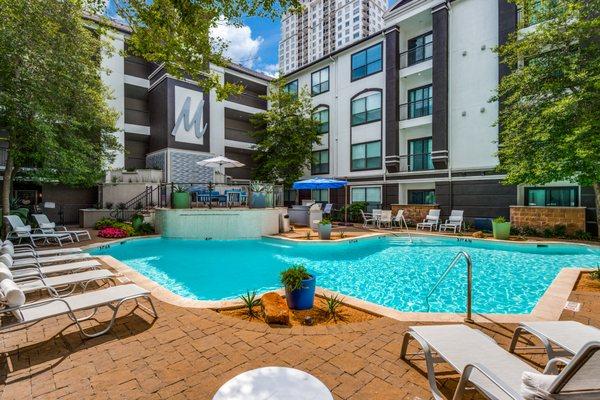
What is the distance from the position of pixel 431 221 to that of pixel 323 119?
40.2ft

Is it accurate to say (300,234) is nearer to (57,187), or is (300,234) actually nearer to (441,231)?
(441,231)

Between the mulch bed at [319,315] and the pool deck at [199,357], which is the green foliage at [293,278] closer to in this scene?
the mulch bed at [319,315]

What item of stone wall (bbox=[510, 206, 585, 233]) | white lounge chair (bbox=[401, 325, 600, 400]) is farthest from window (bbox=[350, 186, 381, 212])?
white lounge chair (bbox=[401, 325, 600, 400])

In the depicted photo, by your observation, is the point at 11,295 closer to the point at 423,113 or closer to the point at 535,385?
the point at 535,385

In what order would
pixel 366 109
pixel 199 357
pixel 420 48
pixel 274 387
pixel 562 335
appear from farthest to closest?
pixel 366 109
pixel 420 48
pixel 199 357
pixel 562 335
pixel 274 387

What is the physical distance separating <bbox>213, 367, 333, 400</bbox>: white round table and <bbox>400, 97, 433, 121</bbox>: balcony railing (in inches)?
767

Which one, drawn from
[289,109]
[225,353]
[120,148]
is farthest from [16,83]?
[289,109]

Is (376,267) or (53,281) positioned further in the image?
(376,267)

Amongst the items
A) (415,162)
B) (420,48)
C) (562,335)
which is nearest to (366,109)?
(420,48)

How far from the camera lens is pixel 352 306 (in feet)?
16.7

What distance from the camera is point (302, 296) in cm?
498

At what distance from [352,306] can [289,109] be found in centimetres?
1936

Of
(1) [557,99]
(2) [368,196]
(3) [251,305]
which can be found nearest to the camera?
(3) [251,305]

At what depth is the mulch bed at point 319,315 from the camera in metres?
4.57
